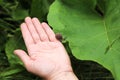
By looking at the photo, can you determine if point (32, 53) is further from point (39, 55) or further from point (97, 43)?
Result: point (97, 43)

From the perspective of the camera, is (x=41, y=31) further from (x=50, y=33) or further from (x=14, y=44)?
(x=14, y=44)

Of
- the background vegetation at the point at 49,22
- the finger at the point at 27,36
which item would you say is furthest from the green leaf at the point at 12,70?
the finger at the point at 27,36

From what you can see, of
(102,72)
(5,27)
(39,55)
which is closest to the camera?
(39,55)

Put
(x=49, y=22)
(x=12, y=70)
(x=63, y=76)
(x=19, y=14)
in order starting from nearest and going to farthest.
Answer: (x=63, y=76), (x=49, y=22), (x=12, y=70), (x=19, y=14)

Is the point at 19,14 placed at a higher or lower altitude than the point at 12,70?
higher

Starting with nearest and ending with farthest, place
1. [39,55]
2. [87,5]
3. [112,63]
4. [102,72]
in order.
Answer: [112,63]
[39,55]
[87,5]
[102,72]

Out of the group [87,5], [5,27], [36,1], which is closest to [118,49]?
[87,5]

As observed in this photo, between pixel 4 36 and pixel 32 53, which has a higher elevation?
pixel 32 53

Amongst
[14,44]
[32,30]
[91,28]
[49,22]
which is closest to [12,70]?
[14,44]
